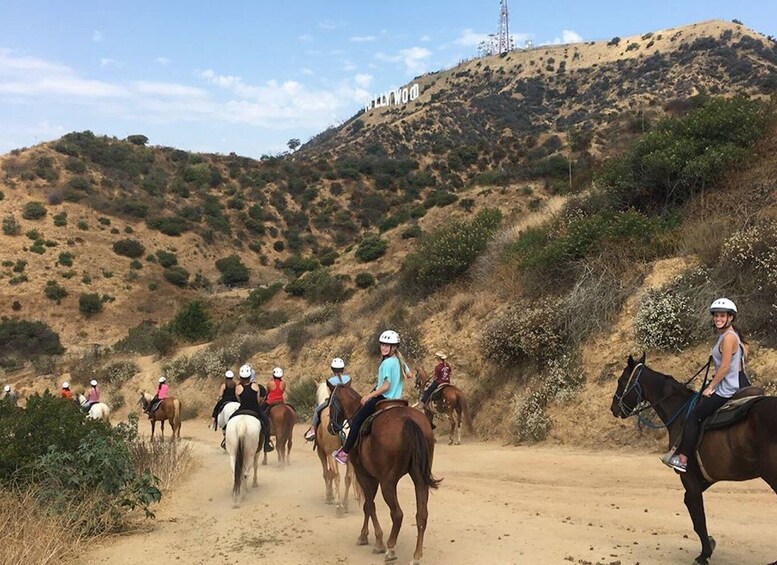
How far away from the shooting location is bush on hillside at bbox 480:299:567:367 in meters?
16.0

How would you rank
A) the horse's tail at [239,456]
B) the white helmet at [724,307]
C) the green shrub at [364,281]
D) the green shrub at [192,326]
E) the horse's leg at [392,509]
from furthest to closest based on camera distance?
the green shrub at [364,281] < the green shrub at [192,326] < the horse's tail at [239,456] < the horse's leg at [392,509] < the white helmet at [724,307]

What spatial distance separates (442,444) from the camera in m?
16.4

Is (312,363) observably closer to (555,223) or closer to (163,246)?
(555,223)

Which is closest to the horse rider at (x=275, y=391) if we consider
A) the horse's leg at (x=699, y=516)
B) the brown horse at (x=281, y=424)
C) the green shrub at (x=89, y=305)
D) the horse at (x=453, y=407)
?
the brown horse at (x=281, y=424)

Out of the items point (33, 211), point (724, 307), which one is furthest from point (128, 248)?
point (724, 307)

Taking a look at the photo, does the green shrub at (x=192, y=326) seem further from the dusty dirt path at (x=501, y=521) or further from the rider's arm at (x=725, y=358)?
the rider's arm at (x=725, y=358)

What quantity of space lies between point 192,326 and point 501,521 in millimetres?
30834

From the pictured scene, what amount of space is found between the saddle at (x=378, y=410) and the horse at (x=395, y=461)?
3 centimetres

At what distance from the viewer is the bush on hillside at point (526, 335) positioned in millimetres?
16000

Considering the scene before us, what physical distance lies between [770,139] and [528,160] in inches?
1391

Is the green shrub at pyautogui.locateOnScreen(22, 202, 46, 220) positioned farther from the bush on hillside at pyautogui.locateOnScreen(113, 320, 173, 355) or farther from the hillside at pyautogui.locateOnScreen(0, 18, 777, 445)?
the bush on hillside at pyautogui.locateOnScreen(113, 320, 173, 355)

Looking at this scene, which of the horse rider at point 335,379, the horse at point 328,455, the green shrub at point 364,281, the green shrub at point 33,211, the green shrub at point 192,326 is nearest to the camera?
the horse rider at point 335,379

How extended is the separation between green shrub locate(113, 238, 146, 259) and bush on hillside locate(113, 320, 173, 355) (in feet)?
59.0

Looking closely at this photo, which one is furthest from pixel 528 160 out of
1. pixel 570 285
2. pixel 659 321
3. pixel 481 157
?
pixel 659 321
